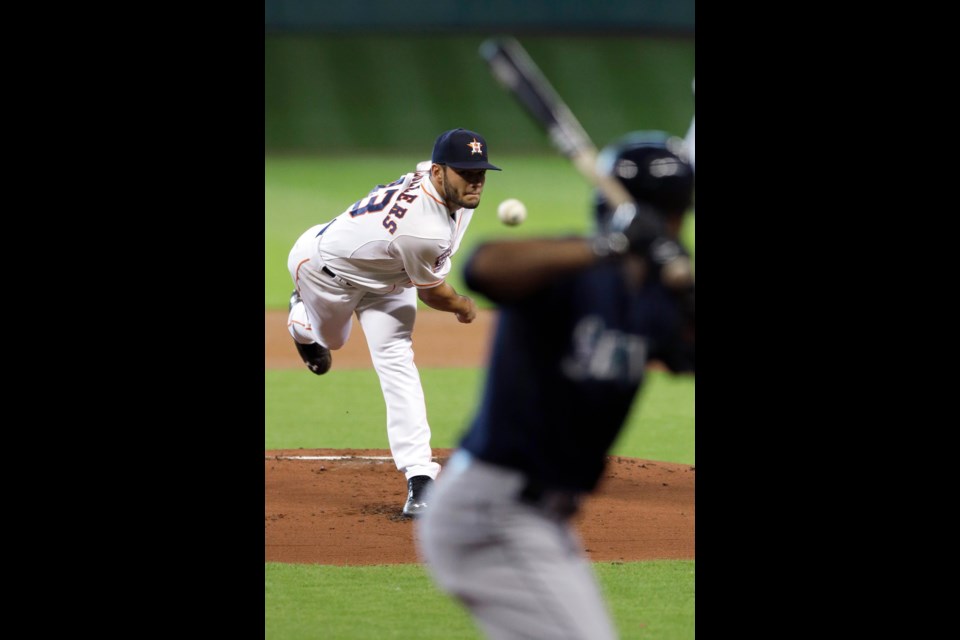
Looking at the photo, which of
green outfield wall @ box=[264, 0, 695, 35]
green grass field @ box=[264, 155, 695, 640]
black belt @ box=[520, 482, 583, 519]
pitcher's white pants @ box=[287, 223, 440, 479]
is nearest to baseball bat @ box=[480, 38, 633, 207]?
green grass field @ box=[264, 155, 695, 640]

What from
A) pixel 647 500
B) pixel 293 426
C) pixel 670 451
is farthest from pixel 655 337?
pixel 293 426

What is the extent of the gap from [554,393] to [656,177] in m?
0.71

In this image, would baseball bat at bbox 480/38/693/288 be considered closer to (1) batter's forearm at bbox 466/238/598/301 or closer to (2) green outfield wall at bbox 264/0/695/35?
(1) batter's forearm at bbox 466/238/598/301

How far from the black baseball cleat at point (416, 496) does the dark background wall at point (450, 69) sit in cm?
2589

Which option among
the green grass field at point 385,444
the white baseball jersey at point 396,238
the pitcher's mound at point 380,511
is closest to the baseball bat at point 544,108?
the green grass field at point 385,444

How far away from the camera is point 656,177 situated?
3.65 metres

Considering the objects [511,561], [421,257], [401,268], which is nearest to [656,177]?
[511,561]

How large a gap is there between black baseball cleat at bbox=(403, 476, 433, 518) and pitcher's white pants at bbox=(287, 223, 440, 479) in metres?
0.03

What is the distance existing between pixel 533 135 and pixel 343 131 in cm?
534

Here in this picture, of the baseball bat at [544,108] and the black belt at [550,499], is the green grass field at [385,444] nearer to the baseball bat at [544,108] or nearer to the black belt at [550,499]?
the black belt at [550,499]

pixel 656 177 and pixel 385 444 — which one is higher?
pixel 656 177

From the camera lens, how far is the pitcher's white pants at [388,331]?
7.48 meters

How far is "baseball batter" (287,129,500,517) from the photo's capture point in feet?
23.1

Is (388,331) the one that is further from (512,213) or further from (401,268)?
(512,213)
